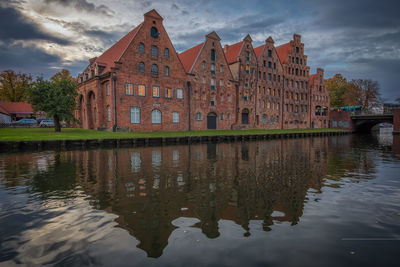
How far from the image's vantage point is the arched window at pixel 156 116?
124 feet

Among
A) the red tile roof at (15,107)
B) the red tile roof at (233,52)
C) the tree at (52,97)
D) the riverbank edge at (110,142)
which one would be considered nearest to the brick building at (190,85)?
the red tile roof at (233,52)

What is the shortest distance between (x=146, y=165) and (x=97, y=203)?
21.4 ft

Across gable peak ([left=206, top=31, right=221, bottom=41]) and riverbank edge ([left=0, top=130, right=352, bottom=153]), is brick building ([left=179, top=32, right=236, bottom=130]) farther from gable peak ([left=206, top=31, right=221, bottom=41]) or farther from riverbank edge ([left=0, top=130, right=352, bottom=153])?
riverbank edge ([left=0, top=130, right=352, bottom=153])

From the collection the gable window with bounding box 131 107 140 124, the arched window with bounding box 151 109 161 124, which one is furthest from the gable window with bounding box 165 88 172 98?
the gable window with bounding box 131 107 140 124

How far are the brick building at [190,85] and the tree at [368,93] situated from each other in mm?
27247

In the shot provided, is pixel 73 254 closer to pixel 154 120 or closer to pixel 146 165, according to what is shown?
pixel 146 165

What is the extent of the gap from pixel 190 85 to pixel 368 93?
66.5 m

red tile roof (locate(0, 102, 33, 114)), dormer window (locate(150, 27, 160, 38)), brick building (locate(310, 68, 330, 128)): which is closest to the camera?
dormer window (locate(150, 27, 160, 38))

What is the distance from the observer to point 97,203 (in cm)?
753

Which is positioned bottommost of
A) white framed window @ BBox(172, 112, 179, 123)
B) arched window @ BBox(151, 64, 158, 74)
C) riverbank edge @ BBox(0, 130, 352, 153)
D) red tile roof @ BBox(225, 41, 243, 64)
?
riverbank edge @ BBox(0, 130, 352, 153)

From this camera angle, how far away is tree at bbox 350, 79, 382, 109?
252ft

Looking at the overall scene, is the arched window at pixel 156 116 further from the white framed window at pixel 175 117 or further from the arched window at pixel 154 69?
the arched window at pixel 154 69

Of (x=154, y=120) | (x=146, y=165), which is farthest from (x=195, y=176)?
(x=154, y=120)

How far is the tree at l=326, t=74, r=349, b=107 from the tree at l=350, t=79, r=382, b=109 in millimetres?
5454
